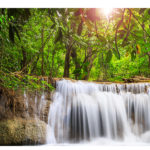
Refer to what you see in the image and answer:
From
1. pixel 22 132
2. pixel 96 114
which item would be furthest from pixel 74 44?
pixel 22 132

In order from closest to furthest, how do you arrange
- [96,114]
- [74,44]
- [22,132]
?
[22,132], [74,44], [96,114]

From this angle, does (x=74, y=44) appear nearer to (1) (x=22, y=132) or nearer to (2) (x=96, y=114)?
(2) (x=96, y=114)

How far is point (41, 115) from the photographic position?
2439mm

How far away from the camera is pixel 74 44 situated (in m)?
2.33

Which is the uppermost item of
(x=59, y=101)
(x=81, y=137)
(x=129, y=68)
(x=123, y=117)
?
(x=129, y=68)

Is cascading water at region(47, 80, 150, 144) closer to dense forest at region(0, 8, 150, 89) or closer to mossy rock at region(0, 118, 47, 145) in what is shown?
mossy rock at region(0, 118, 47, 145)

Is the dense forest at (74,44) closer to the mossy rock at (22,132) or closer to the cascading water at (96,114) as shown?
the cascading water at (96,114)

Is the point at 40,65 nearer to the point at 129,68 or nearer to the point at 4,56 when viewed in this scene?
the point at 4,56

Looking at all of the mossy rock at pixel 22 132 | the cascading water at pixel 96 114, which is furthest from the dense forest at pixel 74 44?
the mossy rock at pixel 22 132

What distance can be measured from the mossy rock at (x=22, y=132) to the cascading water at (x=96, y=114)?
146 millimetres

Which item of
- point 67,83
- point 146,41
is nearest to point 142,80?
point 146,41

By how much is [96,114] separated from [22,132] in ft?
3.89

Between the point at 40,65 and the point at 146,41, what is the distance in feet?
6.55

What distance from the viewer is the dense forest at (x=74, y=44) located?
139 cm
